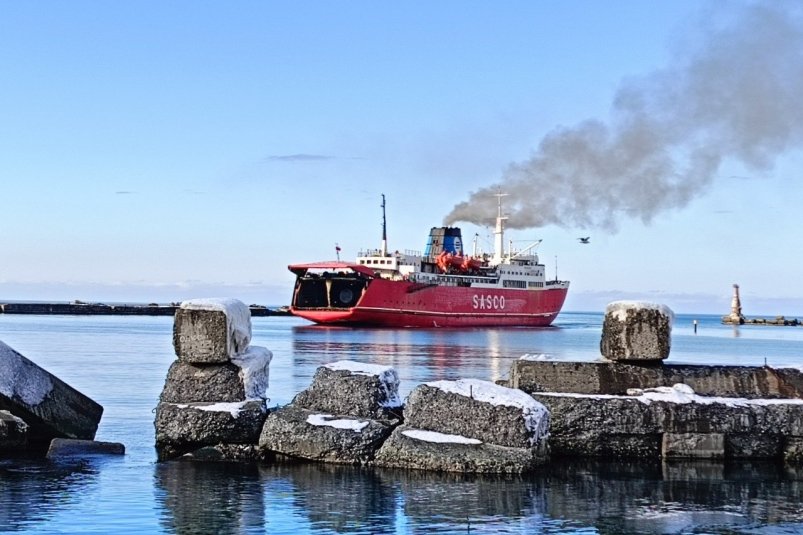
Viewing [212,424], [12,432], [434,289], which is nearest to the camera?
[212,424]

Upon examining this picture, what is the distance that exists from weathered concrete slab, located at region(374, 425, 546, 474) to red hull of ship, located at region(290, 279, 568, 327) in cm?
6662

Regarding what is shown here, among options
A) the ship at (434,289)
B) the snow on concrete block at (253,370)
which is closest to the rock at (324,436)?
the snow on concrete block at (253,370)

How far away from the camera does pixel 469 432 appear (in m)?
10.7

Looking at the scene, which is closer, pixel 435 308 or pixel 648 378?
pixel 648 378

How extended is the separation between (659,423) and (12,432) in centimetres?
739

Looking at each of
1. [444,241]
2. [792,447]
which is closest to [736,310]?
[444,241]

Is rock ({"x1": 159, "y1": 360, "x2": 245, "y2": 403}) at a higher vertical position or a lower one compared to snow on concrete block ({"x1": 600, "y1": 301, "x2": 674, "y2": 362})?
lower

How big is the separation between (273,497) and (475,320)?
3139 inches

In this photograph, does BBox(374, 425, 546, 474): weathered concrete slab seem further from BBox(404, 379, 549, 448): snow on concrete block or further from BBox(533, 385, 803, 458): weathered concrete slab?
BBox(533, 385, 803, 458): weathered concrete slab

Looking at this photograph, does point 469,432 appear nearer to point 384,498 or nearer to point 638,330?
point 384,498

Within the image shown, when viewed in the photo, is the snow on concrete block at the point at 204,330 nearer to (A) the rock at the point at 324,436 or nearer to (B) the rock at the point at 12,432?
(A) the rock at the point at 324,436

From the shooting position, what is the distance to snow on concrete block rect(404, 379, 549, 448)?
34.6 feet

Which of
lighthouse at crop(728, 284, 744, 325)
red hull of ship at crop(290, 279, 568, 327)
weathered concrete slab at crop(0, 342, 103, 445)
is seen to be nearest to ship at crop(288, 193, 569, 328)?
red hull of ship at crop(290, 279, 568, 327)

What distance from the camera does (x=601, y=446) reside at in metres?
11.7
